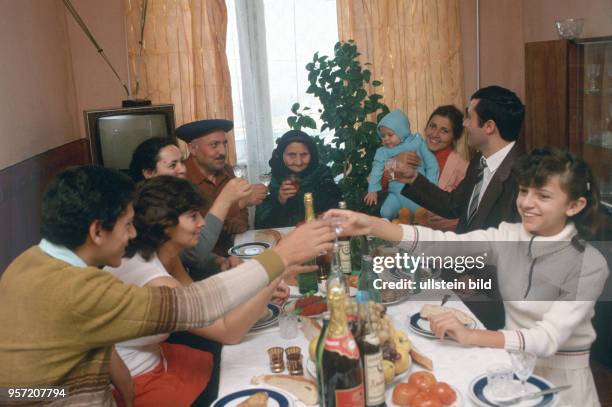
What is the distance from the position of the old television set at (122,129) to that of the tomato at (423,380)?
2257 millimetres

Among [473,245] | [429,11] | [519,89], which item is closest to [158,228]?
[473,245]

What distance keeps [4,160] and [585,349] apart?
7.39 ft

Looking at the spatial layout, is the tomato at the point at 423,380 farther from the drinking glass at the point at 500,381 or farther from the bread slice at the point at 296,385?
the bread slice at the point at 296,385

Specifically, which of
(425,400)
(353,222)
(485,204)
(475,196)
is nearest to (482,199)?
(485,204)

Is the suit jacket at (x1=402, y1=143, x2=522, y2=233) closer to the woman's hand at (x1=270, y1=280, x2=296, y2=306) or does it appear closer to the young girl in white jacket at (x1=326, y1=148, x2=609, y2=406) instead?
the young girl in white jacket at (x1=326, y1=148, x2=609, y2=406)

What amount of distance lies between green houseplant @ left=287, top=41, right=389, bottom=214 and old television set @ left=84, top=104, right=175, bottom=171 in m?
0.88

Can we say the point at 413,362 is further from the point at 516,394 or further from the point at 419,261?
the point at 419,261

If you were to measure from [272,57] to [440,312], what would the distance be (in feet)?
9.51

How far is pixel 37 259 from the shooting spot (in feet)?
4.39

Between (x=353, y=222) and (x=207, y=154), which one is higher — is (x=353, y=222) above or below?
below

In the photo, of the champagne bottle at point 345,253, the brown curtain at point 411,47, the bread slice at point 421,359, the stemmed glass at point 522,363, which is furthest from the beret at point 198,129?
the stemmed glass at point 522,363

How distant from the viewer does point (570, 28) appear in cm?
342

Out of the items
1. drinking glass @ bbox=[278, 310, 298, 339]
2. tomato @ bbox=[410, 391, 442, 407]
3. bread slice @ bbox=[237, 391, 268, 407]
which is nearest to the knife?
tomato @ bbox=[410, 391, 442, 407]

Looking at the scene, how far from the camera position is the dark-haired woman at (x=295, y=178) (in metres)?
3.38
